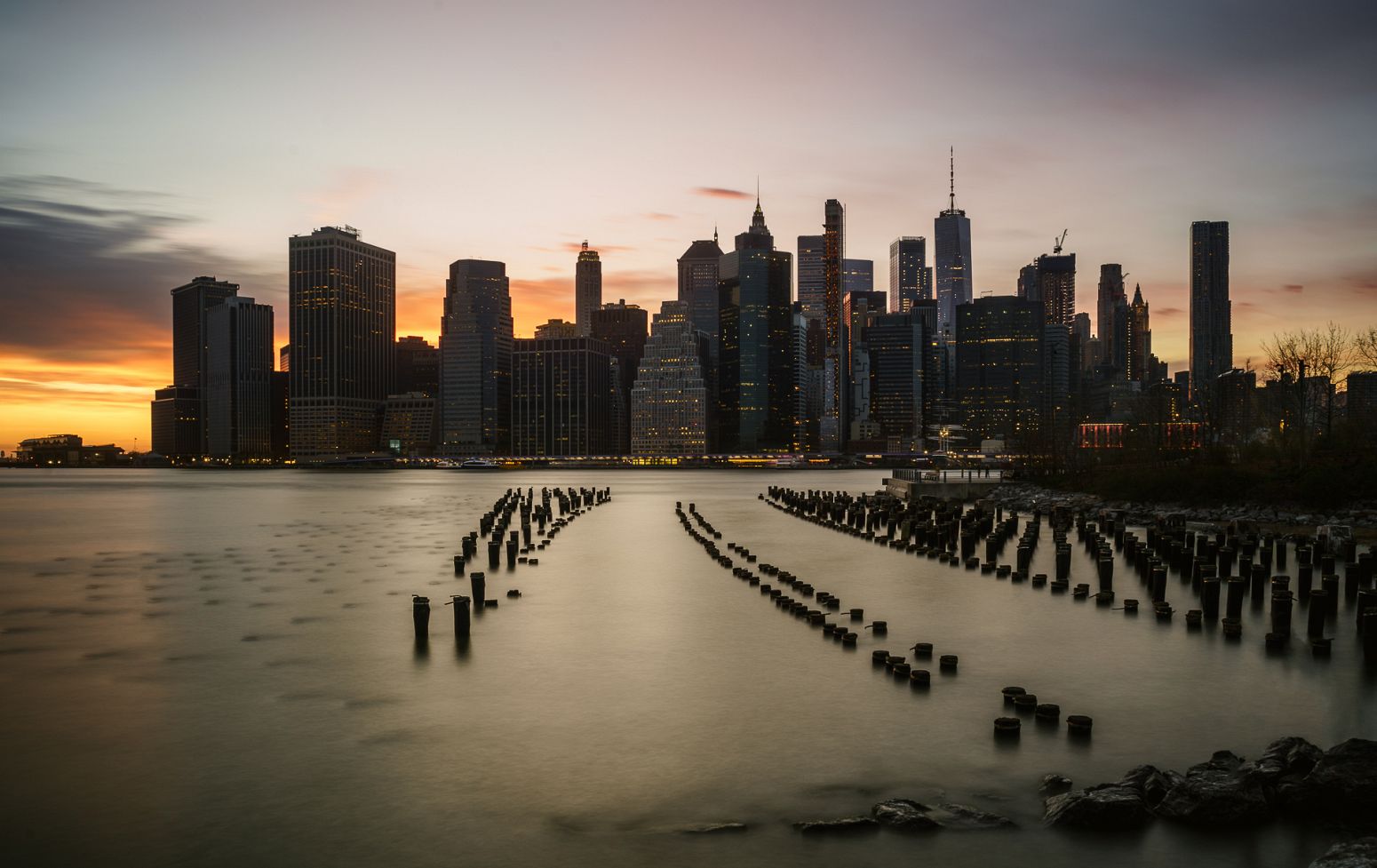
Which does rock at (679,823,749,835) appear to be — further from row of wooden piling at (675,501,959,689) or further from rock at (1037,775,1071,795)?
row of wooden piling at (675,501,959,689)

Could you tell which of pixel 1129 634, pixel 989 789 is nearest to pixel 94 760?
pixel 989 789

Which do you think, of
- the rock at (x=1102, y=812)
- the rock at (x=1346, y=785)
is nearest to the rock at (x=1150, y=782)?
the rock at (x=1102, y=812)

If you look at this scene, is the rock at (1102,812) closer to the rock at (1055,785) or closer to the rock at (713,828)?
the rock at (1055,785)

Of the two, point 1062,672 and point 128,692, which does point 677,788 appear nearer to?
point 1062,672

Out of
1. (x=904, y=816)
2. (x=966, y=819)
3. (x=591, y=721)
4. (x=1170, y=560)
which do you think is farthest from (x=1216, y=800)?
(x=1170, y=560)

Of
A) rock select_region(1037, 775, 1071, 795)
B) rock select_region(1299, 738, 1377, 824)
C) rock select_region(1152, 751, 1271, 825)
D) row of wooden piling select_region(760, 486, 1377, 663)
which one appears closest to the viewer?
rock select_region(1152, 751, 1271, 825)

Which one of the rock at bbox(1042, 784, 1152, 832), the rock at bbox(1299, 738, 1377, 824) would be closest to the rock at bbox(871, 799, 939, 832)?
the rock at bbox(1042, 784, 1152, 832)

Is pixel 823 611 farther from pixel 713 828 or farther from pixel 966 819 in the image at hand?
pixel 713 828
